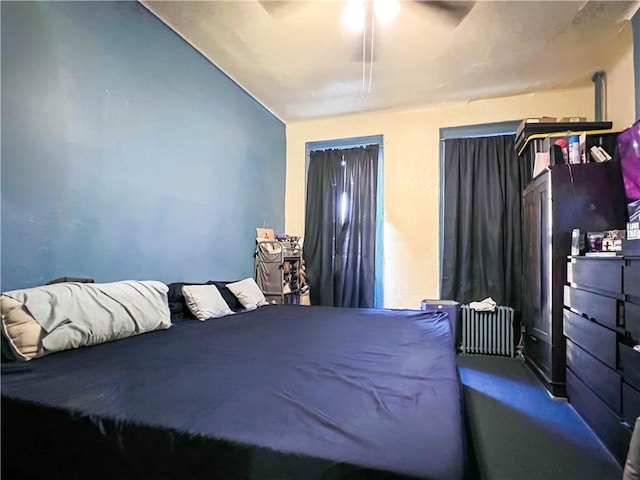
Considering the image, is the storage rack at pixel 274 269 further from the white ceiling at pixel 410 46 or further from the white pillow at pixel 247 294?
the white ceiling at pixel 410 46

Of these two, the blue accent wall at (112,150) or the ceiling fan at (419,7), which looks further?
the ceiling fan at (419,7)

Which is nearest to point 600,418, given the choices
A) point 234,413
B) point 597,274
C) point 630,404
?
point 630,404

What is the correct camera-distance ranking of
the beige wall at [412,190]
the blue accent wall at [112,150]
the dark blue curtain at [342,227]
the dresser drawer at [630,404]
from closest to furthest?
the dresser drawer at [630,404] → the blue accent wall at [112,150] → the beige wall at [412,190] → the dark blue curtain at [342,227]

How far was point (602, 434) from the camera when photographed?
1.73 meters

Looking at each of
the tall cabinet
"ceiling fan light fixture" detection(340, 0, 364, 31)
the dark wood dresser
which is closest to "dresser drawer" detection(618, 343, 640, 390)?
the dark wood dresser

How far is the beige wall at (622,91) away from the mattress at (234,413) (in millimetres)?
2546

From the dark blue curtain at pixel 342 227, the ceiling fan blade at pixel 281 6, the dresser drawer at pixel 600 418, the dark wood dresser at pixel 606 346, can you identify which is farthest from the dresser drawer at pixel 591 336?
the ceiling fan blade at pixel 281 6

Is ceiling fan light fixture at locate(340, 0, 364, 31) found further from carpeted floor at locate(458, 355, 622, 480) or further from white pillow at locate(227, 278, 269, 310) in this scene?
carpeted floor at locate(458, 355, 622, 480)

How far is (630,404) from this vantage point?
1486mm

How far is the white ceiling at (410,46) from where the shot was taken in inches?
90.9

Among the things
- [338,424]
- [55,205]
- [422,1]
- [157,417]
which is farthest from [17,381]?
[422,1]

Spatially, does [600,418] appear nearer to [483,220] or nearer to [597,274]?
[597,274]

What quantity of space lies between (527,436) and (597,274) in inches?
38.4

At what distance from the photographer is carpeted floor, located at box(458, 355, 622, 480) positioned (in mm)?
1539
